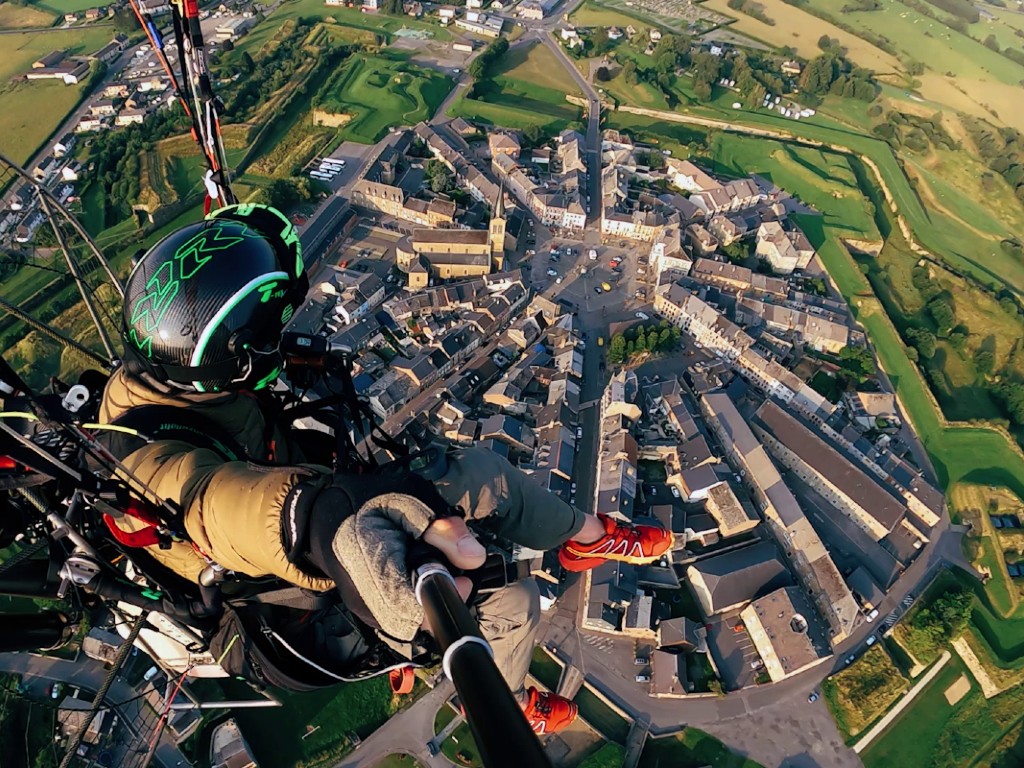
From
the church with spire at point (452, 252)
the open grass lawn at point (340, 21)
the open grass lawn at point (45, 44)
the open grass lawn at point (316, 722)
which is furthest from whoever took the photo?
the open grass lawn at point (340, 21)

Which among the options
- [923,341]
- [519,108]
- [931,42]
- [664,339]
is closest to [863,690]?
[664,339]

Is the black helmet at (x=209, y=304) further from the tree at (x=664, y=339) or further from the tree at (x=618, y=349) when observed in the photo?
the tree at (x=664, y=339)

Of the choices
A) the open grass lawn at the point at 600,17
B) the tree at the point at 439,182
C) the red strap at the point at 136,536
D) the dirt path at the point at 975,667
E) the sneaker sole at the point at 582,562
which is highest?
the open grass lawn at the point at 600,17

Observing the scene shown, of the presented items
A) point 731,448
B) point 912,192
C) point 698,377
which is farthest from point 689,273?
point 912,192

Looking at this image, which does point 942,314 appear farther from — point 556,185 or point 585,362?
point 556,185

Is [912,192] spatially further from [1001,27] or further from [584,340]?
[1001,27]

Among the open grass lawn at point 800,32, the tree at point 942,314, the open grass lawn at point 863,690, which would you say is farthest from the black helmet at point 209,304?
the open grass lawn at point 800,32

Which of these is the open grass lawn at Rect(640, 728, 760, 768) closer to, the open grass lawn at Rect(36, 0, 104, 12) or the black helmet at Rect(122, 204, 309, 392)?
the black helmet at Rect(122, 204, 309, 392)
